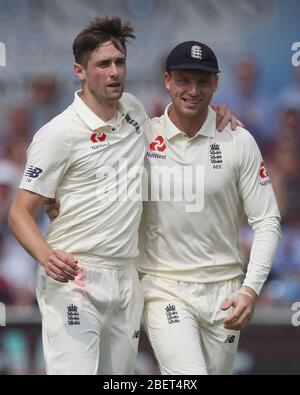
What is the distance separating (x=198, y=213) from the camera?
528 centimetres

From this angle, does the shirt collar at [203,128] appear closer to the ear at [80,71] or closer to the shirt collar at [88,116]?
the shirt collar at [88,116]

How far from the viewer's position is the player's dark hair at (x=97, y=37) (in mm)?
5129

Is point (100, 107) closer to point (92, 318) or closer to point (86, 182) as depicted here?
point (86, 182)

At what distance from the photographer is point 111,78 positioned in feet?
16.6

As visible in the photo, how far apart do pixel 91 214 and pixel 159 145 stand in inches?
22.4

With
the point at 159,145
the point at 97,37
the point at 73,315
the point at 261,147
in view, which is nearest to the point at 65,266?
the point at 73,315

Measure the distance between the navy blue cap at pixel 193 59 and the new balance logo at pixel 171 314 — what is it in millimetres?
1179

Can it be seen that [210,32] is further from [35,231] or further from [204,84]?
[35,231]

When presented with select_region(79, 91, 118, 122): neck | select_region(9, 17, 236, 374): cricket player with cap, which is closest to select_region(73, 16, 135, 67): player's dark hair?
select_region(9, 17, 236, 374): cricket player with cap

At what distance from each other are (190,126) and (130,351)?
46.0 inches

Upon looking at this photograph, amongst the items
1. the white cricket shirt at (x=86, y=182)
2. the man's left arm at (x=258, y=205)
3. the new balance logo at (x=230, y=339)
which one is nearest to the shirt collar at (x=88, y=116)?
the white cricket shirt at (x=86, y=182)

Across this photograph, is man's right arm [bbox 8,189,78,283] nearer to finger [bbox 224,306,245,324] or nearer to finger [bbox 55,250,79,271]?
finger [bbox 55,250,79,271]

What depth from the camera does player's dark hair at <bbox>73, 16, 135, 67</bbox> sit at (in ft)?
16.8
